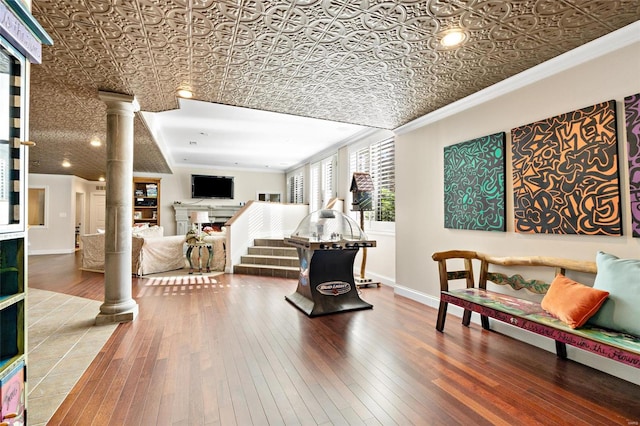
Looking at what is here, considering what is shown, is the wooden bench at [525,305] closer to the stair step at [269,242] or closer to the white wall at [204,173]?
the stair step at [269,242]

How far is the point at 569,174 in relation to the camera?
2600 millimetres

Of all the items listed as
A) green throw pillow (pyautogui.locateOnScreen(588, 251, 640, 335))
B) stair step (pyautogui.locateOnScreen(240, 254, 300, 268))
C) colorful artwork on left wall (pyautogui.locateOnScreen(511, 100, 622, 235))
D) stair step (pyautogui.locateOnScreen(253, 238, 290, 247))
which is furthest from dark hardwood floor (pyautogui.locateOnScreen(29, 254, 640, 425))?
stair step (pyautogui.locateOnScreen(253, 238, 290, 247))

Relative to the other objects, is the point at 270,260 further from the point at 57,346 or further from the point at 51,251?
the point at 51,251

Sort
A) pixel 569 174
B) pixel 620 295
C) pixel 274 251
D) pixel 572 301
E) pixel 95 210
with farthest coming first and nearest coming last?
pixel 95 210 < pixel 274 251 < pixel 569 174 < pixel 572 301 < pixel 620 295

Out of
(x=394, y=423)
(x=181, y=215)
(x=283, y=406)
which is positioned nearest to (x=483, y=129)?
(x=394, y=423)

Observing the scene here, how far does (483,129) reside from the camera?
344 centimetres

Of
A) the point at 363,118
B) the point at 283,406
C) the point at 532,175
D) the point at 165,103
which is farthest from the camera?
the point at 363,118

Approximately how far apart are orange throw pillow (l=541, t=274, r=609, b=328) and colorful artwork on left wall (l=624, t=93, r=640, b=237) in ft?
1.80

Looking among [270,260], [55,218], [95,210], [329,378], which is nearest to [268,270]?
[270,260]

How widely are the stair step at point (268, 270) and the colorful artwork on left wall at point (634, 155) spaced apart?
15.6 ft

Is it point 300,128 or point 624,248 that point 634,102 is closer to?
point 624,248

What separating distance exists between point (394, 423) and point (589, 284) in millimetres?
1999

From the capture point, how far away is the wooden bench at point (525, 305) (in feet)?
6.20

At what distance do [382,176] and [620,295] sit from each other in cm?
399
